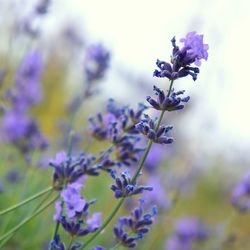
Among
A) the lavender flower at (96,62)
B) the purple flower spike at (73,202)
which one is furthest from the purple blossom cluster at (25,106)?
the purple flower spike at (73,202)

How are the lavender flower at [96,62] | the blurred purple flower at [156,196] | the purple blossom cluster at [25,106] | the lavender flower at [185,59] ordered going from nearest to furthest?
the lavender flower at [185,59] → the lavender flower at [96,62] → the purple blossom cluster at [25,106] → the blurred purple flower at [156,196]

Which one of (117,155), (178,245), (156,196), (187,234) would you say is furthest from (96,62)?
(178,245)

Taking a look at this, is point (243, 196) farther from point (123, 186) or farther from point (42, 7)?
point (123, 186)

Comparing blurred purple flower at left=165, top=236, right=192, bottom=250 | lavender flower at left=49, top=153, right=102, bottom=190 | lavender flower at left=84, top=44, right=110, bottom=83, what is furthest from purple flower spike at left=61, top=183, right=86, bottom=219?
blurred purple flower at left=165, top=236, right=192, bottom=250

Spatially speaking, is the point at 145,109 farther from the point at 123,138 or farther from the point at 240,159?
the point at 240,159

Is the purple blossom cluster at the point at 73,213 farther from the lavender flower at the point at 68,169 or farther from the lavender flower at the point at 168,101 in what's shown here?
the lavender flower at the point at 168,101

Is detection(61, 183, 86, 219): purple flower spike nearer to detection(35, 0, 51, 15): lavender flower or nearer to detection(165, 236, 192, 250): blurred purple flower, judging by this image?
detection(35, 0, 51, 15): lavender flower
